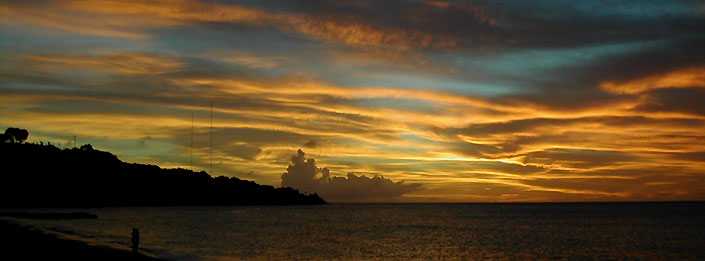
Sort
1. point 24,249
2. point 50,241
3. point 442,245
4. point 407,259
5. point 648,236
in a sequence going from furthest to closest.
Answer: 1. point 648,236
2. point 442,245
3. point 407,259
4. point 50,241
5. point 24,249

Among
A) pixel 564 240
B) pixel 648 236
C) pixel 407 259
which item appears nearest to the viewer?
pixel 407 259

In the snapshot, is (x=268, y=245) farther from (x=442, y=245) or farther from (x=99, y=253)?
(x=99, y=253)

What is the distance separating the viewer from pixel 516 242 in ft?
287

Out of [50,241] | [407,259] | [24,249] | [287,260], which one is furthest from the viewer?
[407,259]

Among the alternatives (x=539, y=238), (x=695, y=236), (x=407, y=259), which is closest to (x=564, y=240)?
(x=539, y=238)

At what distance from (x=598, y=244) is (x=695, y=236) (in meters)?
33.6

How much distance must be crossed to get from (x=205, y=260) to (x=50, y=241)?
12.5 metres

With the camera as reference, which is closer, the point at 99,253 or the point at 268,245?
the point at 99,253

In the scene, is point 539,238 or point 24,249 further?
point 539,238

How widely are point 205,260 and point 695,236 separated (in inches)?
3616

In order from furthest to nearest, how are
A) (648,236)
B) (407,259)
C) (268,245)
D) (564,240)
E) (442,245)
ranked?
(648,236), (564,240), (442,245), (268,245), (407,259)

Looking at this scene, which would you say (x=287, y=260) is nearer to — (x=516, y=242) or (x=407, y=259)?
(x=407, y=259)

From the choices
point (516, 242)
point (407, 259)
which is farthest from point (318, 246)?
point (516, 242)

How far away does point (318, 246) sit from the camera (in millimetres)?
75375
